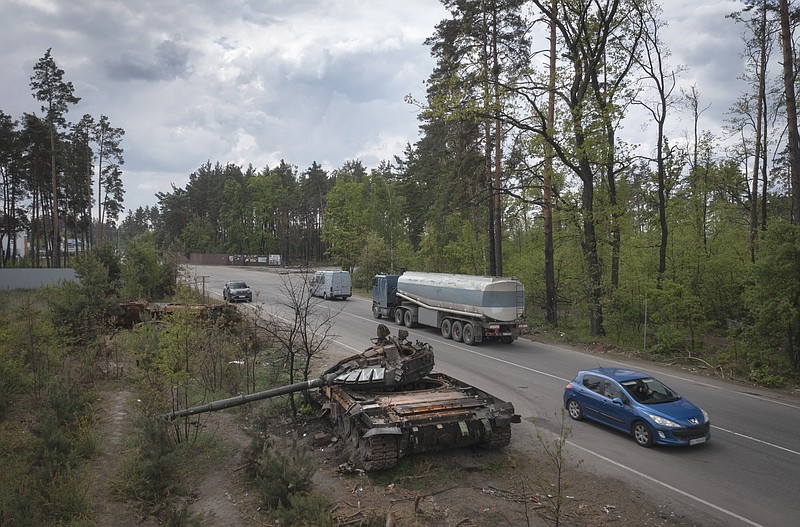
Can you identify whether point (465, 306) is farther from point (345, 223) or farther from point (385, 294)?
point (345, 223)

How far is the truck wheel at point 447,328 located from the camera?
2164cm

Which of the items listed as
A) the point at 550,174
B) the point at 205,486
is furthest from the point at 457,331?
the point at 205,486

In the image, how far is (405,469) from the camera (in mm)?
8414

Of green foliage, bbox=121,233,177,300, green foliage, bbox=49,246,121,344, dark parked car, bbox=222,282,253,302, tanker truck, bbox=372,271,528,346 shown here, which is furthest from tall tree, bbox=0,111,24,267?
tanker truck, bbox=372,271,528,346

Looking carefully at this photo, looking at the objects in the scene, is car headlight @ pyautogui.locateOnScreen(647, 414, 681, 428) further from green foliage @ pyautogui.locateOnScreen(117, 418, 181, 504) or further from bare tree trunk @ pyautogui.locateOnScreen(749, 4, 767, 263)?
bare tree trunk @ pyautogui.locateOnScreen(749, 4, 767, 263)

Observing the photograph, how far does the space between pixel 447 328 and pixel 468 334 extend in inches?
60.8

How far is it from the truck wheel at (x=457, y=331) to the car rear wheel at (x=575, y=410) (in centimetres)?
973

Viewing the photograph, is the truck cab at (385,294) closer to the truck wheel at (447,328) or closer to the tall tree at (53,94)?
the truck wheel at (447,328)

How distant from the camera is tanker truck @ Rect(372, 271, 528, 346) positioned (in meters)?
19.7

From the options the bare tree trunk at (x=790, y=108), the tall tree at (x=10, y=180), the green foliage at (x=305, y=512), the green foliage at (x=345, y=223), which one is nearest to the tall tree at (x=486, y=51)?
the bare tree trunk at (x=790, y=108)

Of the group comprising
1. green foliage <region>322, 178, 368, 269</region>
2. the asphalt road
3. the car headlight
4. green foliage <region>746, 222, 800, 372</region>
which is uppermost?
green foliage <region>322, 178, 368, 269</region>

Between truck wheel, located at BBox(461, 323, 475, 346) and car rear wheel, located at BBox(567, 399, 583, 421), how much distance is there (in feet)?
28.8

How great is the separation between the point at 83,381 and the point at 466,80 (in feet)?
58.3

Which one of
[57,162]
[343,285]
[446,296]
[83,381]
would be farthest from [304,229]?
[83,381]
